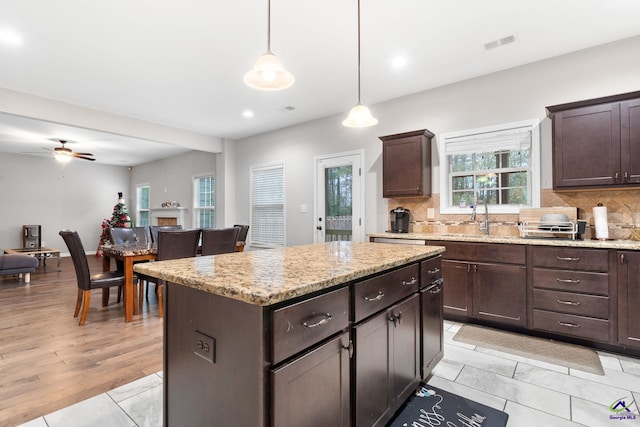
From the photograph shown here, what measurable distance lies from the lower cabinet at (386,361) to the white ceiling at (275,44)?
94.0 inches

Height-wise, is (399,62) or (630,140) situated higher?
(399,62)

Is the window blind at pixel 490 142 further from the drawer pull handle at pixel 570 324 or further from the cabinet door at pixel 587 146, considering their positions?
the drawer pull handle at pixel 570 324

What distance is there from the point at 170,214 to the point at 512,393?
8292 millimetres

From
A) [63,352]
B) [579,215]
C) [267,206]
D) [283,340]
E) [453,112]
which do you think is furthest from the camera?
[267,206]

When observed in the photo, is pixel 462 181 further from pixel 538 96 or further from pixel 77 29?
pixel 77 29

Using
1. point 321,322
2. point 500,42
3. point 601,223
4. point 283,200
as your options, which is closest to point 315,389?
point 321,322

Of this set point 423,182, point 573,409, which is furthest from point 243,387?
point 423,182

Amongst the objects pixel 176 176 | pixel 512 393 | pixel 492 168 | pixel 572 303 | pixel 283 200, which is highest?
pixel 176 176

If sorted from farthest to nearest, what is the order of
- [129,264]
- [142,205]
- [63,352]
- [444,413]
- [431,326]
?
[142,205], [129,264], [63,352], [431,326], [444,413]

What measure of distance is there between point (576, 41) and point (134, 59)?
4479 mm

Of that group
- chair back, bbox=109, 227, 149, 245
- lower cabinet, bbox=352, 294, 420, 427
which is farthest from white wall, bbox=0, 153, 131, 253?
lower cabinet, bbox=352, 294, 420, 427

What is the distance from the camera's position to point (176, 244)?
11.5 ft

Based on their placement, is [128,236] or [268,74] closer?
[268,74]

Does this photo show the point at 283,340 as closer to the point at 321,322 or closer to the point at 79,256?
the point at 321,322
